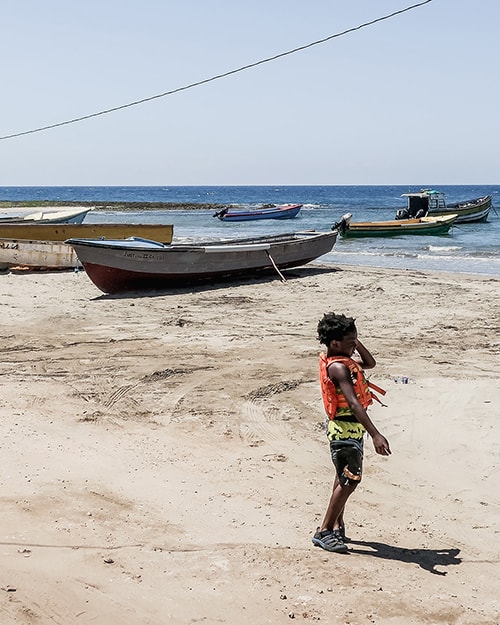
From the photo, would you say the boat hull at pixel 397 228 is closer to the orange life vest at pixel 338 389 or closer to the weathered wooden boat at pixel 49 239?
the weathered wooden boat at pixel 49 239

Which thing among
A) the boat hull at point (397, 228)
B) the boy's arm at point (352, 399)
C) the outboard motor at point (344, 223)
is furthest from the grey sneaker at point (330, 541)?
the boat hull at point (397, 228)

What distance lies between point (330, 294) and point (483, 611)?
1244 cm

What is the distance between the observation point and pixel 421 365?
32.4 ft

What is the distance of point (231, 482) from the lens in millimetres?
6004

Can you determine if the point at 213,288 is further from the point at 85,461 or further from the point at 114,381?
the point at 85,461

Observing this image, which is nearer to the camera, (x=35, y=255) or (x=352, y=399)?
(x=352, y=399)

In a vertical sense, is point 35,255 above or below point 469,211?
below

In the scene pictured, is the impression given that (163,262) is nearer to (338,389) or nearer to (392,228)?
(338,389)

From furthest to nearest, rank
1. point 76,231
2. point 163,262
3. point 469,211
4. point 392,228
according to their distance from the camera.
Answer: point 469,211 → point 392,228 → point 76,231 → point 163,262

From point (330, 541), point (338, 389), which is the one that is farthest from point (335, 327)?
point (330, 541)

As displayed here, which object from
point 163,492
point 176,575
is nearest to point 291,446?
point 163,492

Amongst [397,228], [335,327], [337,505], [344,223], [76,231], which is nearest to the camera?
[335,327]

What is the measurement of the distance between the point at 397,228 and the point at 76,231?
57.6 feet

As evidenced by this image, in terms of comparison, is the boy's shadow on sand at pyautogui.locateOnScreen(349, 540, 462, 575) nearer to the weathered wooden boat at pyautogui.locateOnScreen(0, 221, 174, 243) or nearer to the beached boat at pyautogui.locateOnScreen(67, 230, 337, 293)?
the beached boat at pyautogui.locateOnScreen(67, 230, 337, 293)
